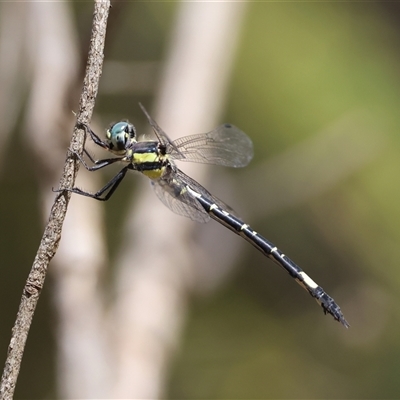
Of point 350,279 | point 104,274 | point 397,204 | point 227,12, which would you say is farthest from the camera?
point 397,204

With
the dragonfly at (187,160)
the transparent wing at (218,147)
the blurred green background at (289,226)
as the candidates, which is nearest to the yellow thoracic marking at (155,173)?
the dragonfly at (187,160)

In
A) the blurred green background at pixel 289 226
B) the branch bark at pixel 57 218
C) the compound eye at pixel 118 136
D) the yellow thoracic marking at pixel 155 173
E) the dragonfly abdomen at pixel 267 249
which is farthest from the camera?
the blurred green background at pixel 289 226

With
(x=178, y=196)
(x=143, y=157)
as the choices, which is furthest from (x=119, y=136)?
(x=178, y=196)

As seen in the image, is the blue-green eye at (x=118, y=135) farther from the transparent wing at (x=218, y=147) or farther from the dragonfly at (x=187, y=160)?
the transparent wing at (x=218, y=147)

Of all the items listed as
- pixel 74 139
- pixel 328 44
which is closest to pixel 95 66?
pixel 74 139

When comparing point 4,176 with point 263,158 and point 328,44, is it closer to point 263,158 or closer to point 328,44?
point 263,158

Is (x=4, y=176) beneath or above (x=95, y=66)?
beneath
